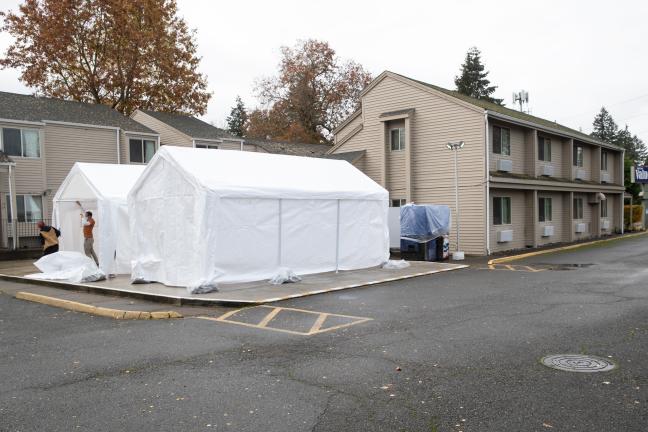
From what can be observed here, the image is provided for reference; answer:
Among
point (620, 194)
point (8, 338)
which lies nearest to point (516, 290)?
point (8, 338)

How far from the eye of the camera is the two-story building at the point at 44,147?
2447 cm

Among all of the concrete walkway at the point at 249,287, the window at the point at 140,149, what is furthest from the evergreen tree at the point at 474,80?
the concrete walkway at the point at 249,287

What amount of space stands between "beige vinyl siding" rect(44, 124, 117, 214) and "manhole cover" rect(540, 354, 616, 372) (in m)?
25.4

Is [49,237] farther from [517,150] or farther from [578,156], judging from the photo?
[578,156]

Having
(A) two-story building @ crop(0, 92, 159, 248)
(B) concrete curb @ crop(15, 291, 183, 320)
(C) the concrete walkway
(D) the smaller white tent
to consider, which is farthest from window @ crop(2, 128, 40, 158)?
(B) concrete curb @ crop(15, 291, 183, 320)

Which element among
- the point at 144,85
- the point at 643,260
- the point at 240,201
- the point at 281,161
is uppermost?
the point at 144,85

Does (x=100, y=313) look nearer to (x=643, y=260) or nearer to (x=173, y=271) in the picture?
(x=173, y=271)

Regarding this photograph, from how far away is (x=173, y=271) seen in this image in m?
12.9

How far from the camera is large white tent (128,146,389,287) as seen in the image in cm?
1232

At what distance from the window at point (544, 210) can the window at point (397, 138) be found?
25.1 feet

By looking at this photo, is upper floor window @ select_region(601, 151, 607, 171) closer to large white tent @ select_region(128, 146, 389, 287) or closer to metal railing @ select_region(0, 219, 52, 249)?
large white tent @ select_region(128, 146, 389, 287)

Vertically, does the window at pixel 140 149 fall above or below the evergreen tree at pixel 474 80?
below

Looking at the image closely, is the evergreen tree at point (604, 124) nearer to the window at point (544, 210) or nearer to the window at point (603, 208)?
the window at point (603, 208)

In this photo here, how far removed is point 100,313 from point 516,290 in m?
8.69
